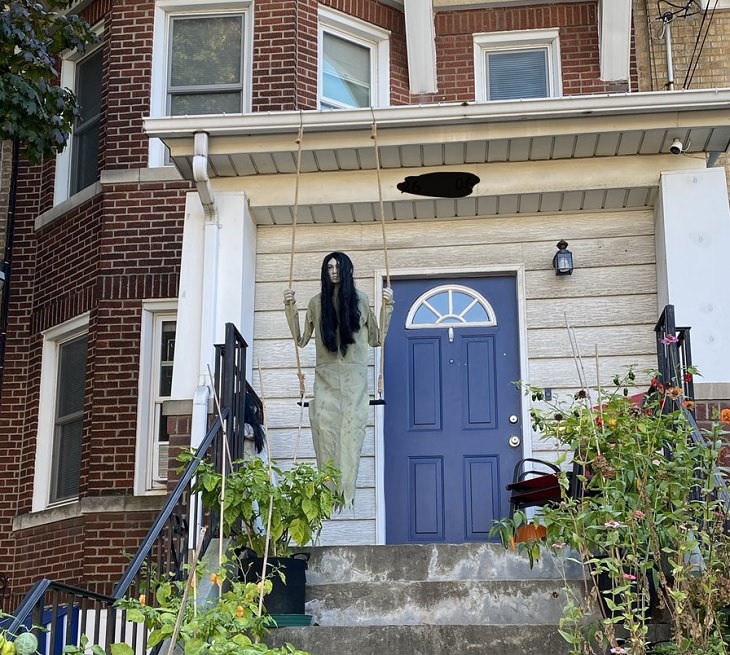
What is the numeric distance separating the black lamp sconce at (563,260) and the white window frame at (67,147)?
4.95 meters

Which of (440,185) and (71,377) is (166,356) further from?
(440,185)

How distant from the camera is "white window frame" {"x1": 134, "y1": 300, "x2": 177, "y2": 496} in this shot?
33.8 ft

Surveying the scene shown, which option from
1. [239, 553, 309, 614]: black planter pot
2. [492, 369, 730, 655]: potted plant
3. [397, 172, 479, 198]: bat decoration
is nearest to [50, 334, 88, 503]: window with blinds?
[397, 172, 479, 198]: bat decoration

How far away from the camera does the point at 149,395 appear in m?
10.6

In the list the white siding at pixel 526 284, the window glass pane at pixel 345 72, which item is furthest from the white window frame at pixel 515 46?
the white siding at pixel 526 284

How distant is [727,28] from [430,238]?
498 centimetres

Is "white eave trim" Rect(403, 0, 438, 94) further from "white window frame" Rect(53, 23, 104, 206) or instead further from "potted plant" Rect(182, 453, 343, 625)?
"potted plant" Rect(182, 453, 343, 625)

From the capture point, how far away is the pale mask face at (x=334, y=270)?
25.1 feet

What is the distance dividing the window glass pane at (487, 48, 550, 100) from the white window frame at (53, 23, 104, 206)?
3647 mm

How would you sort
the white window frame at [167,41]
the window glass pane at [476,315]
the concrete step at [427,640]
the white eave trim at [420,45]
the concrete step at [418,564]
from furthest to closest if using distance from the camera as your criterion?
the white window frame at [167,41] < the white eave trim at [420,45] < the window glass pane at [476,315] < the concrete step at [418,564] < the concrete step at [427,640]

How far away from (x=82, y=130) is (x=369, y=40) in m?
2.88

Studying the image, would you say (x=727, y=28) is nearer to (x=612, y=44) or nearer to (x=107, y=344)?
(x=612, y=44)

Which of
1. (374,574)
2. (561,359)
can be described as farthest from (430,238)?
(374,574)

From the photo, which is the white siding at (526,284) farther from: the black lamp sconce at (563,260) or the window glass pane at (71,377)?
the window glass pane at (71,377)
